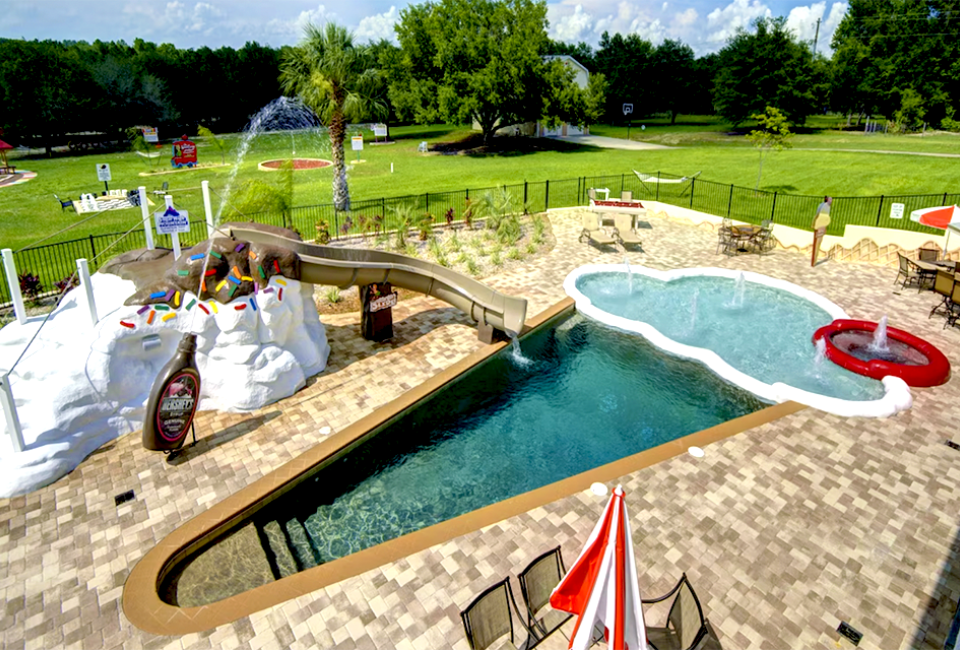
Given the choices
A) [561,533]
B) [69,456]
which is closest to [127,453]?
[69,456]

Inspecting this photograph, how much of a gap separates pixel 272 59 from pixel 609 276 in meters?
63.2

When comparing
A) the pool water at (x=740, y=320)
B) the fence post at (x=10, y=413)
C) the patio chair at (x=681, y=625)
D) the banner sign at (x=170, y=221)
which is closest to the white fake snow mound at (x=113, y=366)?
the fence post at (x=10, y=413)

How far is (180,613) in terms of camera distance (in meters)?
6.59

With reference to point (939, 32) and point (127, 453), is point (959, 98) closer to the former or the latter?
point (939, 32)

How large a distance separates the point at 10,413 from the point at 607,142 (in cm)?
5047

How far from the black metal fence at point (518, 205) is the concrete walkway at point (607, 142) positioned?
1728cm

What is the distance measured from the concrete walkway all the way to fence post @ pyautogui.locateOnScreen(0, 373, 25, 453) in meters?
46.4

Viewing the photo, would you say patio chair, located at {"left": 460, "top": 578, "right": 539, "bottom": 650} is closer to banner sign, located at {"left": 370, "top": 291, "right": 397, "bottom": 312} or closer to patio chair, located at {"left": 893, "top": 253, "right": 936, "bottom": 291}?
banner sign, located at {"left": 370, "top": 291, "right": 397, "bottom": 312}

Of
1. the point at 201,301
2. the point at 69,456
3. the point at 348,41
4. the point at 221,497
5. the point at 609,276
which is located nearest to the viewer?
the point at 221,497

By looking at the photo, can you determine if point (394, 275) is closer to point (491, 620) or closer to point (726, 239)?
point (491, 620)

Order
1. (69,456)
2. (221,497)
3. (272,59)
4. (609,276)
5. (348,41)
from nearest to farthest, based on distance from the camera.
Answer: (221,497)
(69,456)
(609,276)
(348,41)
(272,59)

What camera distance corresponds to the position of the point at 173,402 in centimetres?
884

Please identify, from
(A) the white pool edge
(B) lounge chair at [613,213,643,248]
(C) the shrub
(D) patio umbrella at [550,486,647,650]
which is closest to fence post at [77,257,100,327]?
(C) the shrub

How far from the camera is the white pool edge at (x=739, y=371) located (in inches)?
412
